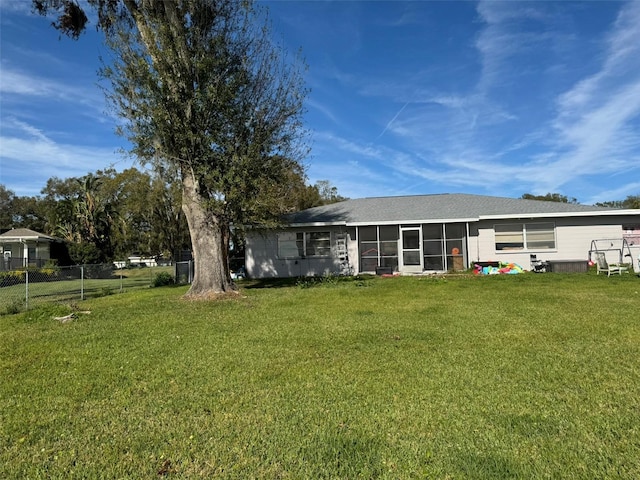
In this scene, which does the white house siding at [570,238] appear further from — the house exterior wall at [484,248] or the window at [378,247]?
the window at [378,247]

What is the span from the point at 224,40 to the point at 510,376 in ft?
39.9

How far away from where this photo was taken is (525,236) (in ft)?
61.7

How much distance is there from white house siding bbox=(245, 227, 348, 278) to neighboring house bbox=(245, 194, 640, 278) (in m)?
0.05

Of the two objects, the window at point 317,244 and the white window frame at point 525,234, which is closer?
the white window frame at point 525,234

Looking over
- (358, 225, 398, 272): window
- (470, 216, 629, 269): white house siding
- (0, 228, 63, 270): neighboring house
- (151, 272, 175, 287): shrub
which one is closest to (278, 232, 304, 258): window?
(358, 225, 398, 272): window

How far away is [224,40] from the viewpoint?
42.6 ft

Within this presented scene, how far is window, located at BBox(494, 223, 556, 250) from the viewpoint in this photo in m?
18.7

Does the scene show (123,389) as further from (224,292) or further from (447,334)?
(224,292)

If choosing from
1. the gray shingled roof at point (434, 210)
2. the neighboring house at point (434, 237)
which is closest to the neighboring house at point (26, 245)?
the neighboring house at point (434, 237)

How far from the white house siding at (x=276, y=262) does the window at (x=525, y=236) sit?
6.62m

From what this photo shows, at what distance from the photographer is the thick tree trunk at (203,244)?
12867 millimetres

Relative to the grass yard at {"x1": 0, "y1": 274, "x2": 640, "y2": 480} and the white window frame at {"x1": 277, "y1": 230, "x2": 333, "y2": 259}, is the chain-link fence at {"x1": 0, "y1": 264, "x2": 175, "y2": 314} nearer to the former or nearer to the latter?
the grass yard at {"x1": 0, "y1": 274, "x2": 640, "y2": 480}

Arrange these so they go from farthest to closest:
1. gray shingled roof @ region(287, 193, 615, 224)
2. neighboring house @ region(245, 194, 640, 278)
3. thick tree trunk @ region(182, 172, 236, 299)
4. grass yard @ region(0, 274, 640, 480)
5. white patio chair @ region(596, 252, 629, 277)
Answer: gray shingled roof @ region(287, 193, 615, 224), neighboring house @ region(245, 194, 640, 278), white patio chair @ region(596, 252, 629, 277), thick tree trunk @ region(182, 172, 236, 299), grass yard @ region(0, 274, 640, 480)

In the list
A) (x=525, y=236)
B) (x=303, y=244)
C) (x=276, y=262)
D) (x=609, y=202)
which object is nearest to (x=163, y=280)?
(x=276, y=262)
